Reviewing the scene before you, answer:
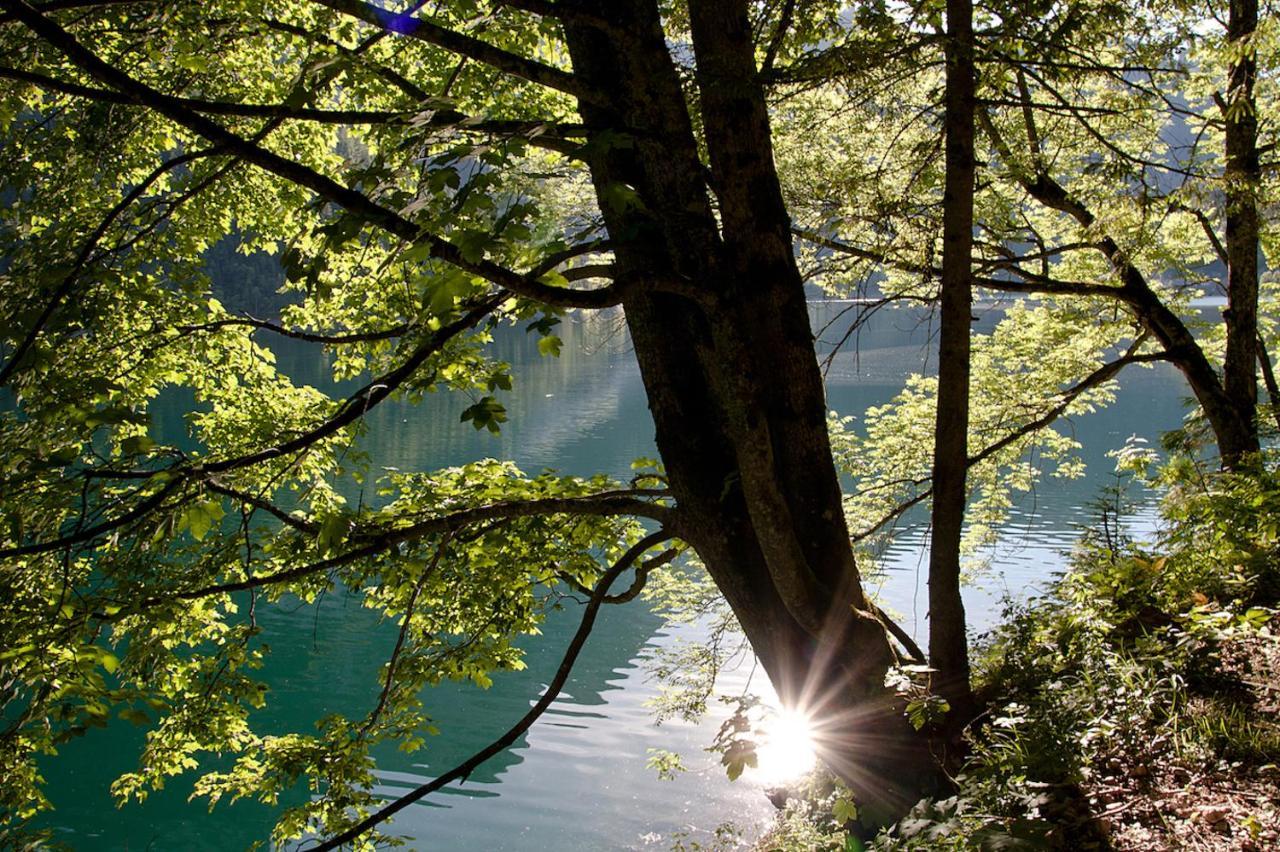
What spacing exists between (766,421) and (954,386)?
1465 millimetres

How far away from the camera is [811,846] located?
205 inches

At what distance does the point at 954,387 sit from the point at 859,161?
148 inches

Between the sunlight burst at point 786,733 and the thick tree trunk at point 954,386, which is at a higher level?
the thick tree trunk at point 954,386

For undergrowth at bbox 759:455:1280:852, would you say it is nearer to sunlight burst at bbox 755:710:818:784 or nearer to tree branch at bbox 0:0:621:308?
sunlight burst at bbox 755:710:818:784

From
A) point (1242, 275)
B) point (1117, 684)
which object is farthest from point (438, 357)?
point (1242, 275)

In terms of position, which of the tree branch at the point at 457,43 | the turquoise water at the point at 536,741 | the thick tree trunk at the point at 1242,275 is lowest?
the turquoise water at the point at 536,741

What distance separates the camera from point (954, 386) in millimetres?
4297

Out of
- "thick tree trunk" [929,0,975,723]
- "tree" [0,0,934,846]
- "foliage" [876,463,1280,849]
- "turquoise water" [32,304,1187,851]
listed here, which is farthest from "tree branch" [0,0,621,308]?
"thick tree trunk" [929,0,975,723]

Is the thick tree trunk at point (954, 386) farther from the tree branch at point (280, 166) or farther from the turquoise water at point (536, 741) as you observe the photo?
the tree branch at point (280, 166)

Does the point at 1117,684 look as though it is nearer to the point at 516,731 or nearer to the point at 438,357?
the point at 516,731

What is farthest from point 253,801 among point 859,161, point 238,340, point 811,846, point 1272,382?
point 1272,382

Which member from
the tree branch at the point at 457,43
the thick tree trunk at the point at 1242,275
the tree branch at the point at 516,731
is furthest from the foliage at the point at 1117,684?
the thick tree trunk at the point at 1242,275

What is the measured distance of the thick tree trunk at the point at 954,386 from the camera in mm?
4176

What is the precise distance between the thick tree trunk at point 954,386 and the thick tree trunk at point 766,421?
725 millimetres
